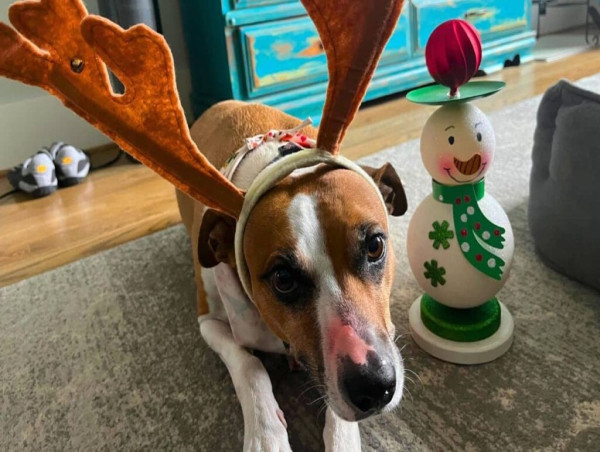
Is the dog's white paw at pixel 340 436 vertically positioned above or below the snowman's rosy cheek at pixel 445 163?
below

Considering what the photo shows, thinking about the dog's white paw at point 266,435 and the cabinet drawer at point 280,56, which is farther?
the cabinet drawer at point 280,56

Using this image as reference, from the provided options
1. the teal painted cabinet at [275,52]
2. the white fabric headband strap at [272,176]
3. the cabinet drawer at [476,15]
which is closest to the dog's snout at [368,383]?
the white fabric headband strap at [272,176]

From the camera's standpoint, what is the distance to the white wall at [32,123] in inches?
96.4

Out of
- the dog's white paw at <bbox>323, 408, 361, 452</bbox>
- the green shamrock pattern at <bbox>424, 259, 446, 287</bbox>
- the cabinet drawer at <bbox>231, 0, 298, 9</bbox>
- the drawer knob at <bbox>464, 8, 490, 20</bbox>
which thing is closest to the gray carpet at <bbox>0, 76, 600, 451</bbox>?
the dog's white paw at <bbox>323, 408, 361, 452</bbox>

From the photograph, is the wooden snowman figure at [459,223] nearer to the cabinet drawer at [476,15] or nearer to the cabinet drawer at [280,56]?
the cabinet drawer at [280,56]

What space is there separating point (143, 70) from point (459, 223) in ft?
1.98

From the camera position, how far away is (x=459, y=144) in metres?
1.00

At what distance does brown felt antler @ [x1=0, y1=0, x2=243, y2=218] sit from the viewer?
2.65ft

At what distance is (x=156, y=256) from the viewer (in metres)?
1.63

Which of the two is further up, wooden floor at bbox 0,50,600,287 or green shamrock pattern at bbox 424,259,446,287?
green shamrock pattern at bbox 424,259,446,287

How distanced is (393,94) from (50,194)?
5.95 feet

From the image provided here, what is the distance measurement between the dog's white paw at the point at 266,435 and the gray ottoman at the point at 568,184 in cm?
74

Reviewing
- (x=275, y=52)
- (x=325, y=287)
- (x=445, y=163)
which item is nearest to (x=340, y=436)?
(x=325, y=287)

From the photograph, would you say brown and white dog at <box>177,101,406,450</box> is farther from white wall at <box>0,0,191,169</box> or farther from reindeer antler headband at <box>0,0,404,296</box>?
white wall at <box>0,0,191,169</box>
